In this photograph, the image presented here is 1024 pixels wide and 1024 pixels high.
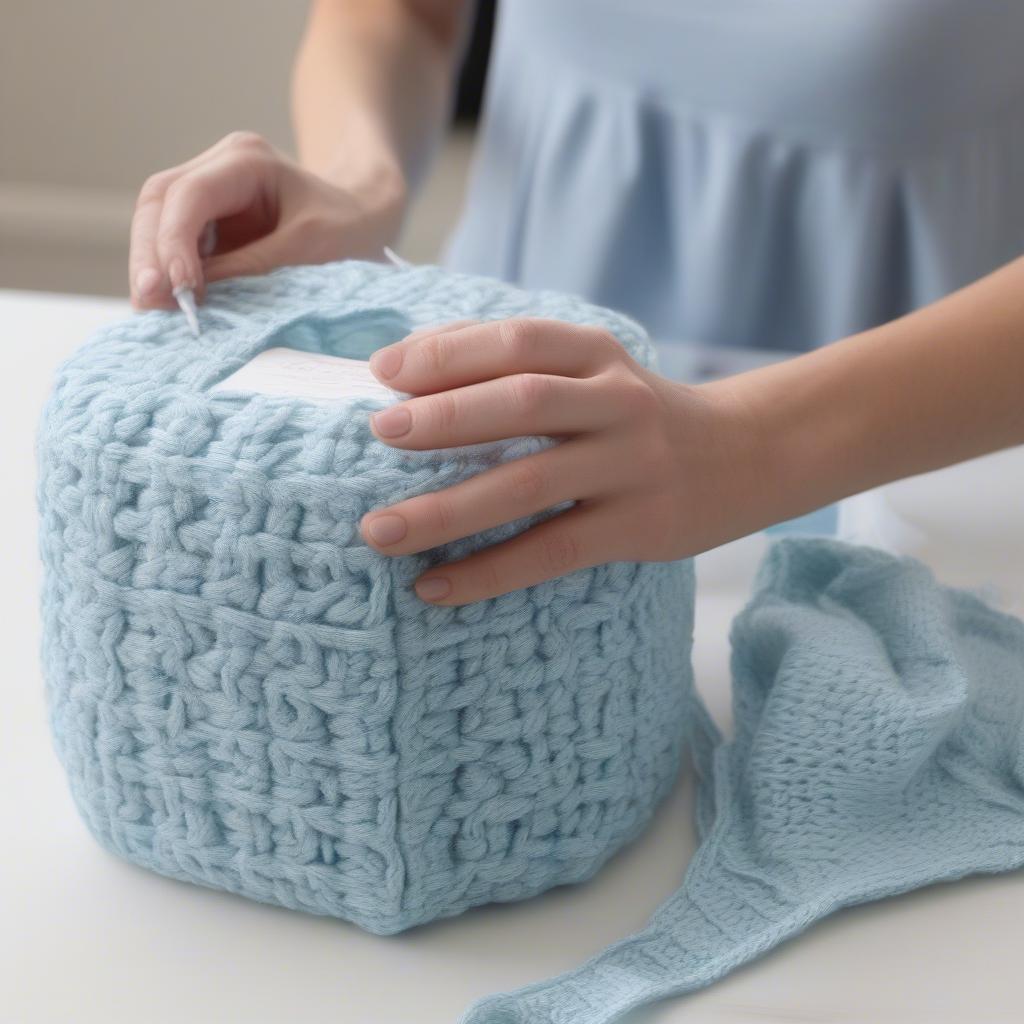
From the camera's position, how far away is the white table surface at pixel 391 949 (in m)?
0.49

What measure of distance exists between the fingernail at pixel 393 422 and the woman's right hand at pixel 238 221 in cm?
18

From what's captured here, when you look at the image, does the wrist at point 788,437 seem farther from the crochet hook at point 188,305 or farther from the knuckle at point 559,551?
the crochet hook at point 188,305

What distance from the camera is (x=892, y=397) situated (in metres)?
0.60

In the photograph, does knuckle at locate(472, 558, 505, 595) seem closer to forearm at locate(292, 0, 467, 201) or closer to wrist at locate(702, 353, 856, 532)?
wrist at locate(702, 353, 856, 532)

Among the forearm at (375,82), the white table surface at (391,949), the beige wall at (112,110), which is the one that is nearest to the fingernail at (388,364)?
the white table surface at (391,949)

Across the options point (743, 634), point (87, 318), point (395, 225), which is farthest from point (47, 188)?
point (743, 634)

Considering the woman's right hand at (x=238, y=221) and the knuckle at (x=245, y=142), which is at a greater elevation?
the knuckle at (x=245, y=142)

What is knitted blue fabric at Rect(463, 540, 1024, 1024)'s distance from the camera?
1.66ft

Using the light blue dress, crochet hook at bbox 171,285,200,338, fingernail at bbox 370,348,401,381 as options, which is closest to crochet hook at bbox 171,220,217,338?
crochet hook at bbox 171,285,200,338

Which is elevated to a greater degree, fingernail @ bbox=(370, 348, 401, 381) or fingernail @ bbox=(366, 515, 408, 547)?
fingernail @ bbox=(370, 348, 401, 381)

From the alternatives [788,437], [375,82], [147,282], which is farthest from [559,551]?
[375,82]

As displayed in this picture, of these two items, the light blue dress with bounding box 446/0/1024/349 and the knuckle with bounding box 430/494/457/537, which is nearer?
the knuckle with bounding box 430/494/457/537

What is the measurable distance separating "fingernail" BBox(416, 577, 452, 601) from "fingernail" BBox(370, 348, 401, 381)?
8 centimetres

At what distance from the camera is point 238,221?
737mm
